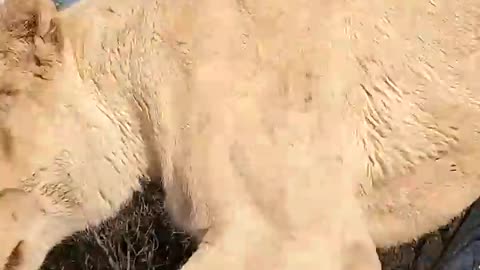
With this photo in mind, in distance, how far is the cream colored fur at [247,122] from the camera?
1069mm

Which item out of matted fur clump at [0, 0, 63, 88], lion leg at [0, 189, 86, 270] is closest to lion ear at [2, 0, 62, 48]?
matted fur clump at [0, 0, 63, 88]

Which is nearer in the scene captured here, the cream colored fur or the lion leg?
the cream colored fur

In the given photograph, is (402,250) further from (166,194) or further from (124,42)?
(124,42)

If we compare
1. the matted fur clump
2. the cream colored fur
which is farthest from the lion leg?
the matted fur clump

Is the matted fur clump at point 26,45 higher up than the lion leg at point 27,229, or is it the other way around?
the matted fur clump at point 26,45

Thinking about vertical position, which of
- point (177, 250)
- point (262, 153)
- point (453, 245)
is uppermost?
point (262, 153)

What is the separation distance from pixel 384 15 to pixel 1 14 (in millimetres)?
506

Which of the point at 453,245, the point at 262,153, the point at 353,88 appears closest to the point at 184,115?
the point at 262,153

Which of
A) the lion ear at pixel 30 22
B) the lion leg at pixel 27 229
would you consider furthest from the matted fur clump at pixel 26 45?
the lion leg at pixel 27 229

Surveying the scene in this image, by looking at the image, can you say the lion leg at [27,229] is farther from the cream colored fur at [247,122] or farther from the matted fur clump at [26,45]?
the matted fur clump at [26,45]

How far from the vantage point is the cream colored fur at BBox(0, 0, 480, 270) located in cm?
107

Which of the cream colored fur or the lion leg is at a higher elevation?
the cream colored fur

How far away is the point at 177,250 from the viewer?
129 centimetres

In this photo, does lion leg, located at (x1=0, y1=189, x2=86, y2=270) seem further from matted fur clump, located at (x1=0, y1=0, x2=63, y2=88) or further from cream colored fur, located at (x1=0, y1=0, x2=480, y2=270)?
matted fur clump, located at (x1=0, y1=0, x2=63, y2=88)
